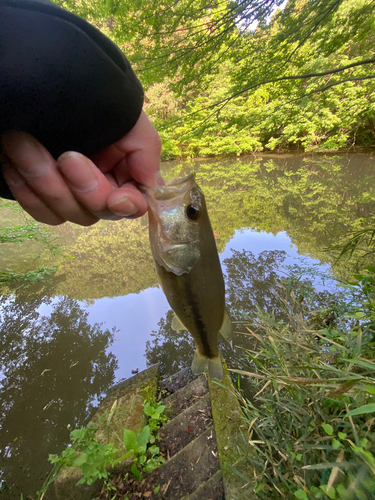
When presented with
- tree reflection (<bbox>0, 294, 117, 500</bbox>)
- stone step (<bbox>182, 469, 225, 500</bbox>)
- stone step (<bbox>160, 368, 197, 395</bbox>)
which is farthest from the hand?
tree reflection (<bbox>0, 294, 117, 500</bbox>)

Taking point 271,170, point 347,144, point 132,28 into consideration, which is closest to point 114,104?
point 132,28

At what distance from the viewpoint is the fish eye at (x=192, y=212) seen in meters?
1.49

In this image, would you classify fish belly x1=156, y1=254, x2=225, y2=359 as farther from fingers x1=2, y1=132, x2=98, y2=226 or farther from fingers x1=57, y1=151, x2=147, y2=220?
fingers x1=2, y1=132, x2=98, y2=226

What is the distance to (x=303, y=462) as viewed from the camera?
1317mm

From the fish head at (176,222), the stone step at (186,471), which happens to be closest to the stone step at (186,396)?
the stone step at (186,471)

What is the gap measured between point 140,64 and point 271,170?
1193 centimetres

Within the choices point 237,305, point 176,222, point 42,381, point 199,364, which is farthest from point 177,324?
point 42,381

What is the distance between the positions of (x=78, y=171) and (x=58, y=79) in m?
0.34

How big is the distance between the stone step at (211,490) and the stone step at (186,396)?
2.54ft

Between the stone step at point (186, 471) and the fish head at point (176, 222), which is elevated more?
the fish head at point (176, 222)

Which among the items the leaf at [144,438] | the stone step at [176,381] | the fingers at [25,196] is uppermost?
the fingers at [25,196]

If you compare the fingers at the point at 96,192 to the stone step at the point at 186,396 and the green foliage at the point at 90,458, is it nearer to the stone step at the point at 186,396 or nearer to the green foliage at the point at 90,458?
the green foliage at the point at 90,458

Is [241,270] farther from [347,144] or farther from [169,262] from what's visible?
[347,144]

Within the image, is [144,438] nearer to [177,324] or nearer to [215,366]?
[215,366]
